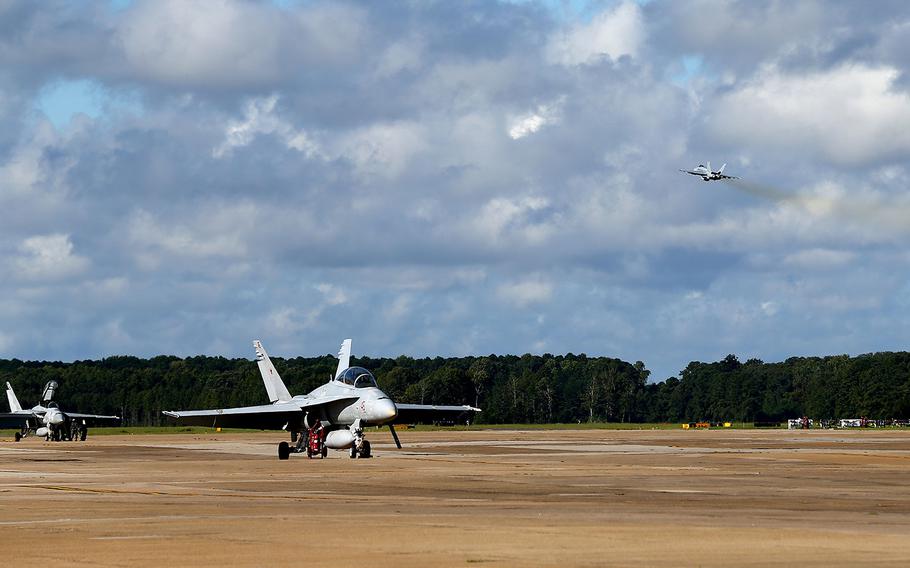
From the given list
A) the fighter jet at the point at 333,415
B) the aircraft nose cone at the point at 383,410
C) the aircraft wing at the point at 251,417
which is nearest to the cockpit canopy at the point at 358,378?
the fighter jet at the point at 333,415

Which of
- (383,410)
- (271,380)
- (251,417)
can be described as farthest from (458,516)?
(271,380)

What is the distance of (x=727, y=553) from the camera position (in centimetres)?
1662

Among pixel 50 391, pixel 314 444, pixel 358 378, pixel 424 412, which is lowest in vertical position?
pixel 314 444

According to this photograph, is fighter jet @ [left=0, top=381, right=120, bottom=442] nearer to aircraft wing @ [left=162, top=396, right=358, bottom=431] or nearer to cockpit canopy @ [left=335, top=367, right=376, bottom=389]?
aircraft wing @ [left=162, top=396, right=358, bottom=431]

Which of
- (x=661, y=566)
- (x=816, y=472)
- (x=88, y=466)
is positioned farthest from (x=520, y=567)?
(x=88, y=466)

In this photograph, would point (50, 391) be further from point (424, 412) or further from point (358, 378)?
point (358, 378)

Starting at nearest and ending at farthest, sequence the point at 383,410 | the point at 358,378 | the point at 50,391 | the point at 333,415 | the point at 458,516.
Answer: the point at 458,516, the point at 383,410, the point at 358,378, the point at 333,415, the point at 50,391

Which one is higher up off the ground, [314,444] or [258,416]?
[258,416]

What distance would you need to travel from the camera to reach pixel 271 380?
6294 cm

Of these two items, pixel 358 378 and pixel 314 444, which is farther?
pixel 314 444

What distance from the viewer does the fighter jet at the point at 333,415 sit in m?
52.2

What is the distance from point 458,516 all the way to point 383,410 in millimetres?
28391

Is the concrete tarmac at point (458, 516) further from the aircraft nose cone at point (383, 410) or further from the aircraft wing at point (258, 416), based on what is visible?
the aircraft wing at point (258, 416)

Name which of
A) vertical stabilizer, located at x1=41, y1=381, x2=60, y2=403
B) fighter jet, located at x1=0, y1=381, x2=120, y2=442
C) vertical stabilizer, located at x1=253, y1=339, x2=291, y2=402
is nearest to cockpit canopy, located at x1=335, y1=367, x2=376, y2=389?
vertical stabilizer, located at x1=253, y1=339, x2=291, y2=402
